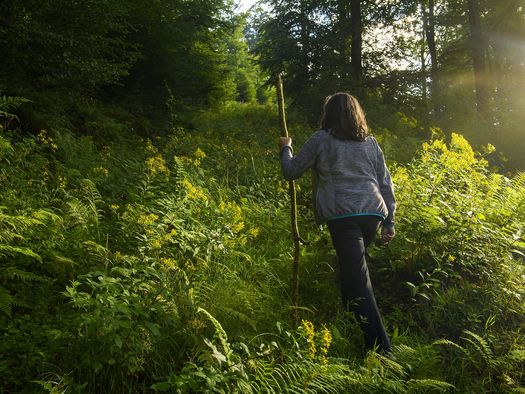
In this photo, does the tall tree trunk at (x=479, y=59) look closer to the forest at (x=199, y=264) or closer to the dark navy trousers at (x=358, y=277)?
the forest at (x=199, y=264)

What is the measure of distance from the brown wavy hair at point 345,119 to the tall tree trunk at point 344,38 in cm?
979

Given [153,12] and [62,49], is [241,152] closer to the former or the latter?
[62,49]

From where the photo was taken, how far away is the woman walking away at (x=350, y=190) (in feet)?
12.1

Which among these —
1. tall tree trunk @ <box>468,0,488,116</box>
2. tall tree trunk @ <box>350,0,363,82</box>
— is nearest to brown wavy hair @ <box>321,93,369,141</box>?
tall tree trunk @ <box>350,0,363,82</box>

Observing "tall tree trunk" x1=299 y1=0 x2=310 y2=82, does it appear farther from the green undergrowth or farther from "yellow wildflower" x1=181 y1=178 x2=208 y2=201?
"yellow wildflower" x1=181 y1=178 x2=208 y2=201

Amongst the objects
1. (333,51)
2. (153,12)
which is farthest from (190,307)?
(333,51)

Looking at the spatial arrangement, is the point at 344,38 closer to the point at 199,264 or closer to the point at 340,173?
the point at 340,173

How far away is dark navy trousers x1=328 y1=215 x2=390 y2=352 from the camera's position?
3.59 metres

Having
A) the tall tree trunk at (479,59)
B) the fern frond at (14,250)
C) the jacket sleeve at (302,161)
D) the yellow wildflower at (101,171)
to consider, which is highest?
the tall tree trunk at (479,59)

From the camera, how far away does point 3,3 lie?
6.51 meters

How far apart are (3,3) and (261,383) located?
21.2 ft

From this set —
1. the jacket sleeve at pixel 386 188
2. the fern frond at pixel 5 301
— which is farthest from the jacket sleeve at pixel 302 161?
the fern frond at pixel 5 301

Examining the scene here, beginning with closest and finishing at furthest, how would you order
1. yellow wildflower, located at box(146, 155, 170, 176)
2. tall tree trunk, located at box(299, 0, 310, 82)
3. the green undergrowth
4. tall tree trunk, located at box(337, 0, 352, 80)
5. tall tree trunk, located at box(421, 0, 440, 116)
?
the green undergrowth, yellow wildflower, located at box(146, 155, 170, 176), tall tree trunk, located at box(337, 0, 352, 80), tall tree trunk, located at box(421, 0, 440, 116), tall tree trunk, located at box(299, 0, 310, 82)

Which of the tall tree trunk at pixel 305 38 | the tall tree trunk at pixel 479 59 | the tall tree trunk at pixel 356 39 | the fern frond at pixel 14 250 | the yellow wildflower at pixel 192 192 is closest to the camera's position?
the fern frond at pixel 14 250
